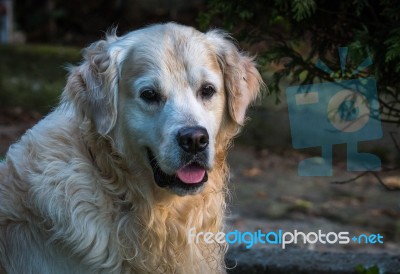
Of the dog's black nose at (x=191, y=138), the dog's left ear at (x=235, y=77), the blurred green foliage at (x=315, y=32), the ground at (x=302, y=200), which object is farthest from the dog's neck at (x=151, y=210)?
the ground at (x=302, y=200)

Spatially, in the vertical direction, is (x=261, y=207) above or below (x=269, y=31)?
below

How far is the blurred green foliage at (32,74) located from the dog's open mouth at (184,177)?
6.95 metres

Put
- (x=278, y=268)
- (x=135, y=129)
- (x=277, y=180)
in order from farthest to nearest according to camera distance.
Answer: (x=277, y=180) < (x=278, y=268) < (x=135, y=129)

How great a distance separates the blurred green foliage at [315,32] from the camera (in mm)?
4031

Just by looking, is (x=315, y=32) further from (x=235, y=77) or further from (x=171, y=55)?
(x=171, y=55)

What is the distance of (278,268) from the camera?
4898mm

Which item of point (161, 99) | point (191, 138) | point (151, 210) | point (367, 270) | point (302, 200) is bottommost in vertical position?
point (302, 200)

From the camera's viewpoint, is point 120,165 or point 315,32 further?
point 315,32

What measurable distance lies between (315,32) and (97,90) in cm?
149

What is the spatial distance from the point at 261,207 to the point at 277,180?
108 cm

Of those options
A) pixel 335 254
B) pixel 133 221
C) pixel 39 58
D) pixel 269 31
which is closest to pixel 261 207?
pixel 335 254

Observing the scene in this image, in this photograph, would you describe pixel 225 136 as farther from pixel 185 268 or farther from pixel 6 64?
pixel 6 64

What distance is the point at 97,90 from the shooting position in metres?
3.78

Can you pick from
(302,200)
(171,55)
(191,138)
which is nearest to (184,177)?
(191,138)
